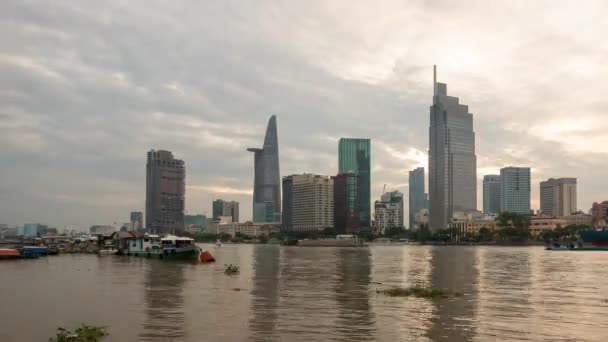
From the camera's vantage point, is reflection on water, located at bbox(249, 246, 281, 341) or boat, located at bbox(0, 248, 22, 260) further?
boat, located at bbox(0, 248, 22, 260)

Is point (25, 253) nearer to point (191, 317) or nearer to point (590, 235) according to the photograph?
point (191, 317)

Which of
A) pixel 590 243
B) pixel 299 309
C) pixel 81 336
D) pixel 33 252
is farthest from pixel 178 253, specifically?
pixel 590 243

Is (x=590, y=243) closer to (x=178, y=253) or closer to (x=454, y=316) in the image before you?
(x=178, y=253)

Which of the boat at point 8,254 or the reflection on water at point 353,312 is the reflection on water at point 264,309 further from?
the boat at point 8,254

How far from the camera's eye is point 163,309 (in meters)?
36.7

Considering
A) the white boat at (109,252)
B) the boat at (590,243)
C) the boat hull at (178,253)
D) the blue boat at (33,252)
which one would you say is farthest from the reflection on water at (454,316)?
the boat at (590,243)

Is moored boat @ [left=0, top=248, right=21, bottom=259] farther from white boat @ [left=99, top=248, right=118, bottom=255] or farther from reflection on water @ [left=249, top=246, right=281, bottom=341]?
reflection on water @ [left=249, top=246, right=281, bottom=341]

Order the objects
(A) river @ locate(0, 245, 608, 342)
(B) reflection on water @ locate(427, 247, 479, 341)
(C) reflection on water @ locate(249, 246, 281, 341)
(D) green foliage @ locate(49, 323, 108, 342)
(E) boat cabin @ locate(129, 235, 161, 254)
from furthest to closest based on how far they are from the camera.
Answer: (E) boat cabin @ locate(129, 235, 161, 254)
(A) river @ locate(0, 245, 608, 342)
(C) reflection on water @ locate(249, 246, 281, 341)
(B) reflection on water @ locate(427, 247, 479, 341)
(D) green foliage @ locate(49, 323, 108, 342)

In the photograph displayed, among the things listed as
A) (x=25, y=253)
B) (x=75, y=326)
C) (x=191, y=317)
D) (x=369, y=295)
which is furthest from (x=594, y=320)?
(x=25, y=253)

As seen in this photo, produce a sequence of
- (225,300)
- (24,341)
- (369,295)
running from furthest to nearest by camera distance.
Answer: (369,295) < (225,300) < (24,341)

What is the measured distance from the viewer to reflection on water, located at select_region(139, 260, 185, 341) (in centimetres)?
2839

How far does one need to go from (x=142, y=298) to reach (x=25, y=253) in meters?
83.9

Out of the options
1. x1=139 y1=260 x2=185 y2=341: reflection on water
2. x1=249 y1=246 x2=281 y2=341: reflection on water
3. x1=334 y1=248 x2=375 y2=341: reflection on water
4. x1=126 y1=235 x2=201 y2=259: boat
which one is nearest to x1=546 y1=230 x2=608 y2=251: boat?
x1=126 y1=235 x2=201 y2=259: boat

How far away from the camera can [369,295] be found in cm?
4478
